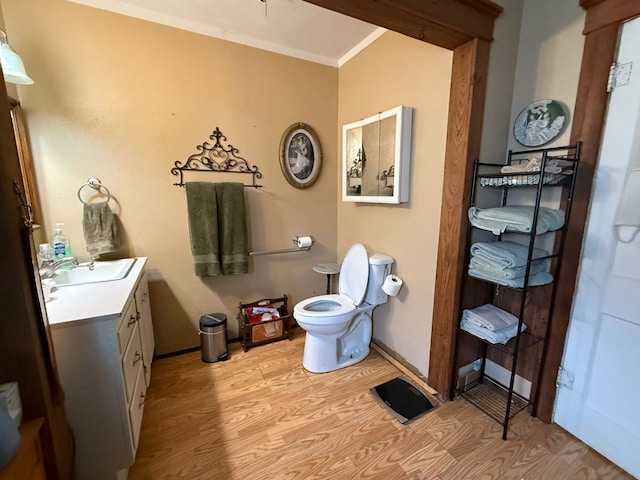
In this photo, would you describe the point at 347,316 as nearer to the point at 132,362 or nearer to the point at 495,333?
the point at 495,333

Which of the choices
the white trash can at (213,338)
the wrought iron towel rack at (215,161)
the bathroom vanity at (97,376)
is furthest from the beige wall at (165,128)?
the bathroom vanity at (97,376)

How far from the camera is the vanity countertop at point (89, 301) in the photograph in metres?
1.07

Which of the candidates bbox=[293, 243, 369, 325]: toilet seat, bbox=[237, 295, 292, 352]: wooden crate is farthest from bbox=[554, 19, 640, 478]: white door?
bbox=[237, 295, 292, 352]: wooden crate

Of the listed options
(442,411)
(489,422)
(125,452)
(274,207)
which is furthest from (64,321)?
(489,422)

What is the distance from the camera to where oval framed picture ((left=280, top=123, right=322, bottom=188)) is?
7.72 feet

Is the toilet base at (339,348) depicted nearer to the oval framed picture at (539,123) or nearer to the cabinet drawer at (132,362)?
the cabinet drawer at (132,362)

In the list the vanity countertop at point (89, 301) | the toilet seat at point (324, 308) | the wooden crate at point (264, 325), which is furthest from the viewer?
the wooden crate at point (264, 325)

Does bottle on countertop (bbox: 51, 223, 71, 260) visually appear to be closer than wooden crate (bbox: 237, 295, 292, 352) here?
Yes

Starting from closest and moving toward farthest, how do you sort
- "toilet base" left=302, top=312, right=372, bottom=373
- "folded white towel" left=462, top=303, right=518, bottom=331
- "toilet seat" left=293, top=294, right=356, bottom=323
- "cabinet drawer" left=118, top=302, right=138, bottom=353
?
1. "cabinet drawer" left=118, top=302, right=138, bottom=353
2. "folded white towel" left=462, top=303, right=518, bottom=331
3. "toilet seat" left=293, top=294, right=356, bottom=323
4. "toilet base" left=302, top=312, right=372, bottom=373

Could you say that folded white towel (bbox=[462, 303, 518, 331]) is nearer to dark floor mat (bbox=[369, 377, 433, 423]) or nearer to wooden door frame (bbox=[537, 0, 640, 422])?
wooden door frame (bbox=[537, 0, 640, 422])

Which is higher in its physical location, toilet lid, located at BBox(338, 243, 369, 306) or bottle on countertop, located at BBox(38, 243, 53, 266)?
bottle on countertop, located at BBox(38, 243, 53, 266)

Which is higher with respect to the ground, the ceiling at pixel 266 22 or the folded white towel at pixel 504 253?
the ceiling at pixel 266 22

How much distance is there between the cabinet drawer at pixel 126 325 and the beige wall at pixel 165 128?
71cm

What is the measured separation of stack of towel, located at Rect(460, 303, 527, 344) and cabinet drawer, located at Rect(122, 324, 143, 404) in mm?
1747
